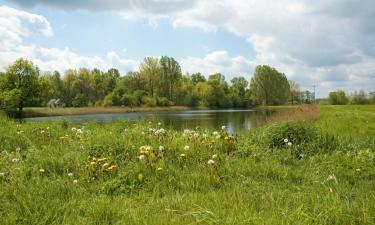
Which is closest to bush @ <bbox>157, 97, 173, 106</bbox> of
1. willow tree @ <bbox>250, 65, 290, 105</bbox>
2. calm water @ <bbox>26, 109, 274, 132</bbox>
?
willow tree @ <bbox>250, 65, 290, 105</bbox>

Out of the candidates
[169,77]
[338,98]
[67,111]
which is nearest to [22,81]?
[67,111]

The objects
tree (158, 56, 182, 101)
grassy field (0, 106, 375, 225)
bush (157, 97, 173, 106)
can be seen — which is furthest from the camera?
tree (158, 56, 182, 101)

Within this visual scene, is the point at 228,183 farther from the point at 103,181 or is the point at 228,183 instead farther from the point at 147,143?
the point at 147,143

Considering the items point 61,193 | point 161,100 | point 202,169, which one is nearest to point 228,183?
point 202,169

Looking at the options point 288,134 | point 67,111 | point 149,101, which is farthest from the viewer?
point 149,101

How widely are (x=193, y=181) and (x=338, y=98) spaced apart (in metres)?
88.7

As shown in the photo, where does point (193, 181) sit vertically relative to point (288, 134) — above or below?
below

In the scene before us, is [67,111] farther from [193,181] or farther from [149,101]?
[193,181]

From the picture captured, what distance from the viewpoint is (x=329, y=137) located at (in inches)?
371

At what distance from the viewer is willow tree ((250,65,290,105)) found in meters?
112

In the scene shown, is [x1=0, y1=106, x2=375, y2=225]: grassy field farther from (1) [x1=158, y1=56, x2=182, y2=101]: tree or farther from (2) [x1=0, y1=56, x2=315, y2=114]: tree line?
(1) [x1=158, y1=56, x2=182, y2=101]: tree

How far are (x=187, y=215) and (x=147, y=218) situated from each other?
1.51 ft

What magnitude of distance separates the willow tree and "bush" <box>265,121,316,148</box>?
10437 centimetres

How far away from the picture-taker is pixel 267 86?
112m
